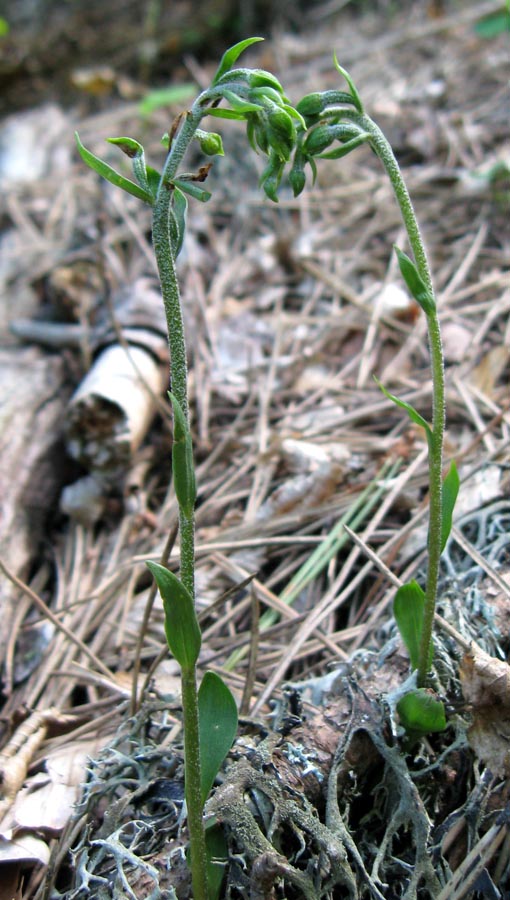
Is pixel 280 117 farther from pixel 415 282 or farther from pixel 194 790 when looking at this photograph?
pixel 194 790

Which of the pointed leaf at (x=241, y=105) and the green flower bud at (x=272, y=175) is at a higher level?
the pointed leaf at (x=241, y=105)

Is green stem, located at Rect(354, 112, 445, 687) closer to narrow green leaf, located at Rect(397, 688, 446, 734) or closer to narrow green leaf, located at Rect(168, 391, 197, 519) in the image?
narrow green leaf, located at Rect(397, 688, 446, 734)

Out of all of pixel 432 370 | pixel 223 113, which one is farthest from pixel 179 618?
pixel 223 113

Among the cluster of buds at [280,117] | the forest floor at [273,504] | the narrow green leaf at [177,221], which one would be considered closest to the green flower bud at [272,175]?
the cluster of buds at [280,117]

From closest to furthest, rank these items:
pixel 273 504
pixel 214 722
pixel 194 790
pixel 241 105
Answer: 1. pixel 241 105
2. pixel 194 790
3. pixel 214 722
4. pixel 273 504

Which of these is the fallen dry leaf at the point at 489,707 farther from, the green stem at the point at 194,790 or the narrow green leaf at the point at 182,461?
the narrow green leaf at the point at 182,461

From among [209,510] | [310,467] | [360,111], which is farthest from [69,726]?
[360,111]

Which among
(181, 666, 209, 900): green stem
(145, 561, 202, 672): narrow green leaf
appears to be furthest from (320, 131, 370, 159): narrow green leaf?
(181, 666, 209, 900): green stem
